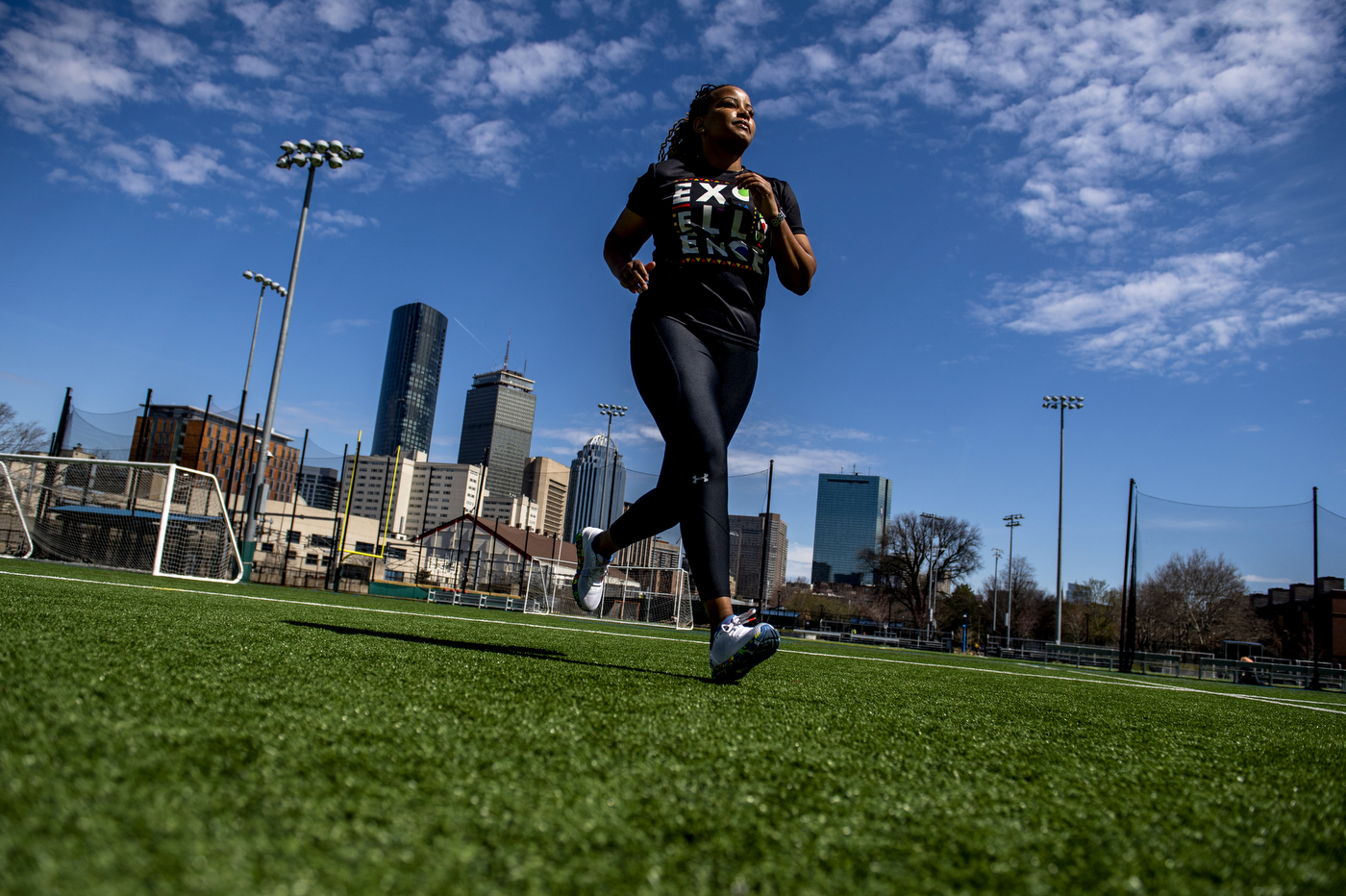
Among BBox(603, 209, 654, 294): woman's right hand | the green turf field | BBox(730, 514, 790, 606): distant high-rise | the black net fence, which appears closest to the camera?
the green turf field

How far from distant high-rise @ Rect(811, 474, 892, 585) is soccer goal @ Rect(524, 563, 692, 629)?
153m

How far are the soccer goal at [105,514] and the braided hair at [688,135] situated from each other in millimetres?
10494

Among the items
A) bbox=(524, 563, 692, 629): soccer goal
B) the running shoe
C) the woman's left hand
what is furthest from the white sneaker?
bbox=(524, 563, 692, 629): soccer goal

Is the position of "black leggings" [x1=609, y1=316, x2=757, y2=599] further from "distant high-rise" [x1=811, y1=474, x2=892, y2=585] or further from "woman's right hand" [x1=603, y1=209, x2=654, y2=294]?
"distant high-rise" [x1=811, y1=474, x2=892, y2=585]

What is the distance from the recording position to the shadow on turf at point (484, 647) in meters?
2.67

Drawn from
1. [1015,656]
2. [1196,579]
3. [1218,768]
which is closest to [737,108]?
[1218,768]

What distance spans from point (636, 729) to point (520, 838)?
65cm

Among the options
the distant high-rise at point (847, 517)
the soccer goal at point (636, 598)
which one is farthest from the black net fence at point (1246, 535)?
the distant high-rise at point (847, 517)

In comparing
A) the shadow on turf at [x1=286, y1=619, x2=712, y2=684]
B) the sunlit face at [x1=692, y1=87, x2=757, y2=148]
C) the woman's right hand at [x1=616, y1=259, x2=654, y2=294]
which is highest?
the sunlit face at [x1=692, y1=87, x2=757, y2=148]

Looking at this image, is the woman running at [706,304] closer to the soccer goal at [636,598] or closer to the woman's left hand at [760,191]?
the woman's left hand at [760,191]

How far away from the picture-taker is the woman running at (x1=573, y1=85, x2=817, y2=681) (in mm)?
2600

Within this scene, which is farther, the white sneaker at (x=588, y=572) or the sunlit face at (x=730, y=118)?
the white sneaker at (x=588, y=572)

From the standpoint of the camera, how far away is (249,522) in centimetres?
1491

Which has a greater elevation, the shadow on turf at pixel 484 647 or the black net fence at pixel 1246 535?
the black net fence at pixel 1246 535
